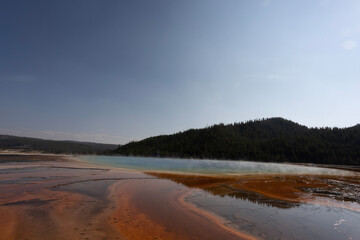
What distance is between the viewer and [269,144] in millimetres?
120688

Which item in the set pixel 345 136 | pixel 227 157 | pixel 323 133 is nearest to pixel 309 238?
pixel 227 157

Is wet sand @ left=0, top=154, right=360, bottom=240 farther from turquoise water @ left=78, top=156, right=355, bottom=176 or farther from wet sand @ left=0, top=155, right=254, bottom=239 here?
turquoise water @ left=78, top=156, right=355, bottom=176

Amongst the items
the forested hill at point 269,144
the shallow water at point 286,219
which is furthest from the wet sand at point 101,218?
the forested hill at point 269,144

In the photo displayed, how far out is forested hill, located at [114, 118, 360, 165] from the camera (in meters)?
90.0

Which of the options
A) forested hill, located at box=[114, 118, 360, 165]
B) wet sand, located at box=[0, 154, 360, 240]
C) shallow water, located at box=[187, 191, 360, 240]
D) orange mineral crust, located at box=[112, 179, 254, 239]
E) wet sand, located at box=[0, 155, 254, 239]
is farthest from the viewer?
forested hill, located at box=[114, 118, 360, 165]

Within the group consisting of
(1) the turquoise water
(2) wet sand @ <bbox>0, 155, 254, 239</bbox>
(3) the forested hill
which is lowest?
(1) the turquoise water

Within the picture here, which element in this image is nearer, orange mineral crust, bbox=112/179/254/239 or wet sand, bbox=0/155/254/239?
wet sand, bbox=0/155/254/239

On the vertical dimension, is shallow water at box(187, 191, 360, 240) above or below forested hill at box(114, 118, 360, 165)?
below

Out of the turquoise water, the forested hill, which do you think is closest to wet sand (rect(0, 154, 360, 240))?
A: the turquoise water

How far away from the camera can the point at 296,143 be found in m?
107

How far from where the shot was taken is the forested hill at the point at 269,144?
8996cm

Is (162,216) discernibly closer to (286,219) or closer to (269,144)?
(286,219)

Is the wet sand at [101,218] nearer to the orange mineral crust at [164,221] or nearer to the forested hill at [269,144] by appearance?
the orange mineral crust at [164,221]

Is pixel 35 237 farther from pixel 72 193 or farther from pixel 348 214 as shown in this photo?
pixel 348 214
